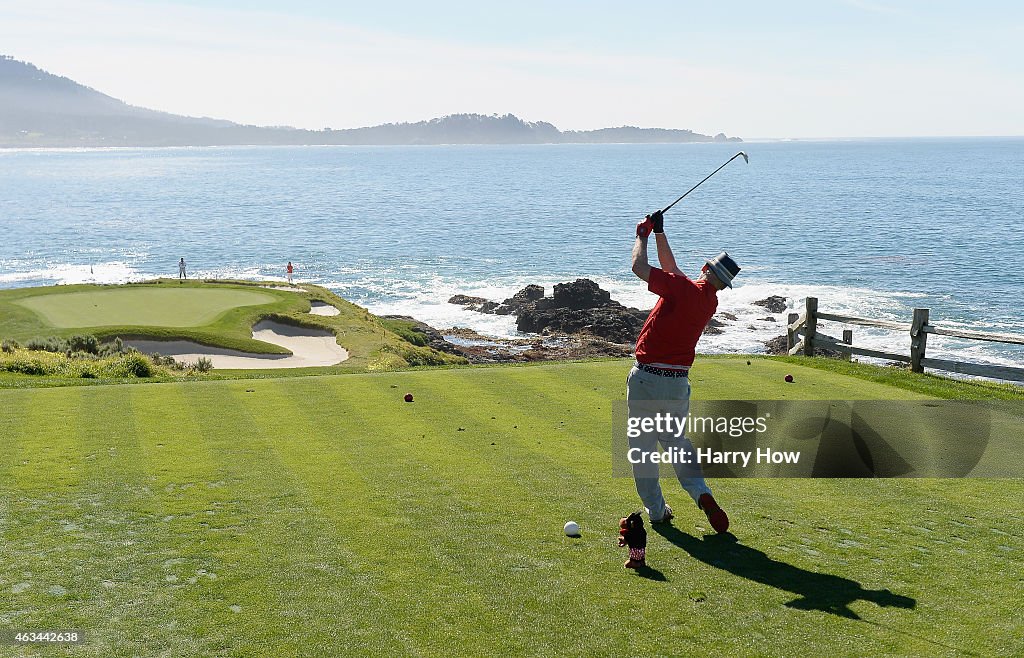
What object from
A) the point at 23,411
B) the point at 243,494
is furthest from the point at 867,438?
the point at 23,411

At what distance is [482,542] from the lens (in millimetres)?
8805

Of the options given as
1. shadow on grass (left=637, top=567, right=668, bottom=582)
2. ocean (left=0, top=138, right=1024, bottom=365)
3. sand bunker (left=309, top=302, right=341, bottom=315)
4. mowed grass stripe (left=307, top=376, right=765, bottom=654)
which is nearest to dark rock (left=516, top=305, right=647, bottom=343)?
ocean (left=0, top=138, right=1024, bottom=365)

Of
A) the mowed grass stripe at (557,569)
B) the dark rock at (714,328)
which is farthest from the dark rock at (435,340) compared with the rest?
the mowed grass stripe at (557,569)

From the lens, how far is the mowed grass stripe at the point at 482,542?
703cm

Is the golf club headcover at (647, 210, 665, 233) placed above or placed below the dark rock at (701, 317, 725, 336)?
above

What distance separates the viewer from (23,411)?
14523 millimetres

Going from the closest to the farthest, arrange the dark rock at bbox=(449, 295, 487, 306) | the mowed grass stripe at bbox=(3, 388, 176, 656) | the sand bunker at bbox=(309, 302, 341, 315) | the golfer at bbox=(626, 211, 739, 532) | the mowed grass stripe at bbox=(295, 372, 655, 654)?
the mowed grass stripe at bbox=(295, 372, 655, 654) < the mowed grass stripe at bbox=(3, 388, 176, 656) < the golfer at bbox=(626, 211, 739, 532) < the sand bunker at bbox=(309, 302, 341, 315) < the dark rock at bbox=(449, 295, 487, 306)

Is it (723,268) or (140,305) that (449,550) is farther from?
(140,305)

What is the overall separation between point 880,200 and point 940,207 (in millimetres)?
18484

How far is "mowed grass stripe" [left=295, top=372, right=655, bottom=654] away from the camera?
7027 millimetres

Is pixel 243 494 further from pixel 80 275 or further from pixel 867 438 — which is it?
pixel 80 275

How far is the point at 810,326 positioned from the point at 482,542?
51.7 ft

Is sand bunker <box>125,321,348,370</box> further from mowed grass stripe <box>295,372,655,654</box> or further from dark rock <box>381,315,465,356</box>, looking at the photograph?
mowed grass stripe <box>295,372,655,654</box>

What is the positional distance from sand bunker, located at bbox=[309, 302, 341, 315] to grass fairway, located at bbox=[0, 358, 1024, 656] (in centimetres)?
2992
